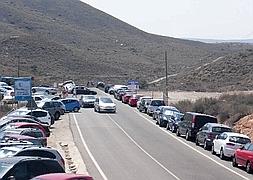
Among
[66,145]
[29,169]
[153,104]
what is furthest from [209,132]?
[153,104]

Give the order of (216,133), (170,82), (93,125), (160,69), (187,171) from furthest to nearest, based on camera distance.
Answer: (160,69)
(170,82)
(93,125)
(216,133)
(187,171)

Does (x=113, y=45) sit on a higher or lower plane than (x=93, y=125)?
higher

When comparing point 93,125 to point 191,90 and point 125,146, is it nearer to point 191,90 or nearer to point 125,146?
point 125,146

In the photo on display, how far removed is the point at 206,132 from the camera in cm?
3994

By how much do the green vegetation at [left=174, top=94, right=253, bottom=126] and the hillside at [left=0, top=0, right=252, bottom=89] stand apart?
36.1m

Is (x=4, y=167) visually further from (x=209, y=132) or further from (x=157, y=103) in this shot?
(x=157, y=103)

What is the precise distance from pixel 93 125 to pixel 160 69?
10252cm

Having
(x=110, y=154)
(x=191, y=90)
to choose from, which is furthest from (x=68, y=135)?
(x=191, y=90)

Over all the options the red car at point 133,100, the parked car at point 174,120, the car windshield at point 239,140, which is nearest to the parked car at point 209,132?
the car windshield at point 239,140

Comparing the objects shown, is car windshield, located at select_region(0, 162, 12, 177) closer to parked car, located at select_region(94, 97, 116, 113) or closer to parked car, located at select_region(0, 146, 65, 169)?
parked car, located at select_region(0, 146, 65, 169)

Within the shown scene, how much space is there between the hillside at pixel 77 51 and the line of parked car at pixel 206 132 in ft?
148

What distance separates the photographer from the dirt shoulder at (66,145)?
2993 centimetres

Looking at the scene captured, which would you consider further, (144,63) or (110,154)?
(144,63)

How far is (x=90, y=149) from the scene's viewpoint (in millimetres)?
38375
